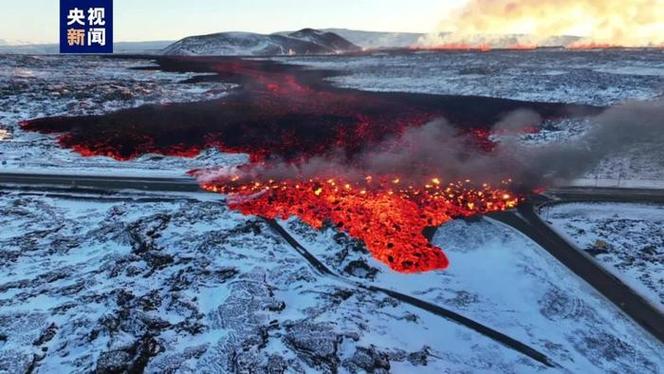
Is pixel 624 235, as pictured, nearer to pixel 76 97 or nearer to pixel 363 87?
pixel 363 87

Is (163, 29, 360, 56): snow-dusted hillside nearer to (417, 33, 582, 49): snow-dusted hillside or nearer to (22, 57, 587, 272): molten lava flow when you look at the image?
(417, 33, 582, 49): snow-dusted hillside

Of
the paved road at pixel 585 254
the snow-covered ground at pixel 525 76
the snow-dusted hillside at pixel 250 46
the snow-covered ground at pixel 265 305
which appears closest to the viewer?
the snow-covered ground at pixel 265 305

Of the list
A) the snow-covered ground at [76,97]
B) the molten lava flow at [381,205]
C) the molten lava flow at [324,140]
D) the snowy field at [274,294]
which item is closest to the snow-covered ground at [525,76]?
the molten lava flow at [324,140]

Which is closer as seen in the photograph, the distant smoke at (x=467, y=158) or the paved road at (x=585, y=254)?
the paved road at (x=585, y=254)

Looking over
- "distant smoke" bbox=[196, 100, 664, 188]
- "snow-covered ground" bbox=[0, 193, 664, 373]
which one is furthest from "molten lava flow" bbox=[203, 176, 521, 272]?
"distant smoke" bbox=[196, 100, 664, 188]

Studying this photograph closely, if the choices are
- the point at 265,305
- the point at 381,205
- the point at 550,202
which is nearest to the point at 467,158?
the point at 550,202

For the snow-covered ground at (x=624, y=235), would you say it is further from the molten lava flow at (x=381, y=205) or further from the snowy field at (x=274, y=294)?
the molten lava flow at (x=381, y=205)
